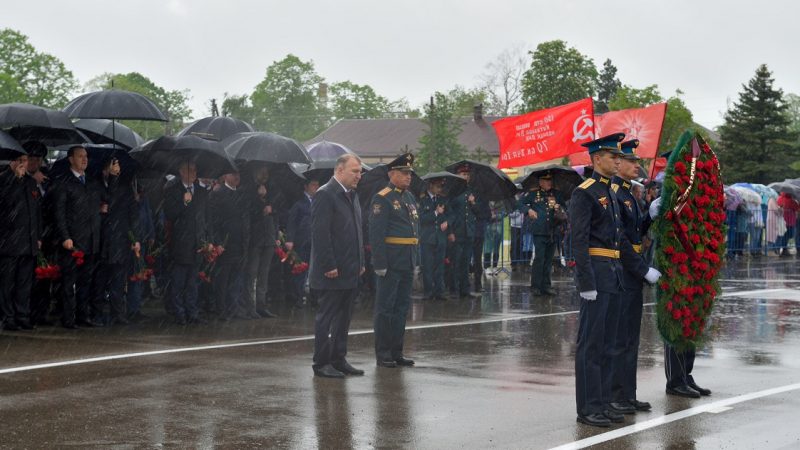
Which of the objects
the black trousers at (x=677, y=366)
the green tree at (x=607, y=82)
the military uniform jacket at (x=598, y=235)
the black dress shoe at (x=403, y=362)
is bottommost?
the black dress shoe at (x=403, y=362)

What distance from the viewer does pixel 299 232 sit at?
1670 centimetres

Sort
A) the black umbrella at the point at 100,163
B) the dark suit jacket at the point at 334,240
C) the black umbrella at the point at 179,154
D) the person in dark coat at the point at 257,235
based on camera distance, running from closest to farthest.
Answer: the dark suit jacket at the point at 334,240, the black umbrella at the point at 100,163, the black umbrella at the point at 179,154, the person in dark coat at the point at 257,235

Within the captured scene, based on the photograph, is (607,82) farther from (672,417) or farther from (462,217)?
(672,417)

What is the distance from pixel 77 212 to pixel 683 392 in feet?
25.3

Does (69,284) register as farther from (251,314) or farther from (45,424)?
(45,424)

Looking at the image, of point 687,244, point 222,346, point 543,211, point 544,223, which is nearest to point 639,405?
point 687,244

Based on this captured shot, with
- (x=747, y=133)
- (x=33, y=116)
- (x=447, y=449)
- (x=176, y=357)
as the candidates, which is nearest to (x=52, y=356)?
(x=176, y=357)

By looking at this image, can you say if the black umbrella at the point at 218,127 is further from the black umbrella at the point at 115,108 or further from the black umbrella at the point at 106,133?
the black umbrella at the point at 115,108

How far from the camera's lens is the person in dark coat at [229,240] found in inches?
581

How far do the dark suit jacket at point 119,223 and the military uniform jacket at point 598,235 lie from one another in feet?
23.7

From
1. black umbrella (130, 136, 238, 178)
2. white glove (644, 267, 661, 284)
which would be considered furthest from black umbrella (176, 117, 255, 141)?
white glove (644, 267, 661, 284)

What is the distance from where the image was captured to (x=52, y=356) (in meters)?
11.1

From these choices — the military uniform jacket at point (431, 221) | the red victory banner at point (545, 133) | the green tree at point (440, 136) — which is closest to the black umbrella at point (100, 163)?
the military uniform jacket at point (431, 221)

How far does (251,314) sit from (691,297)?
24.1 feet
